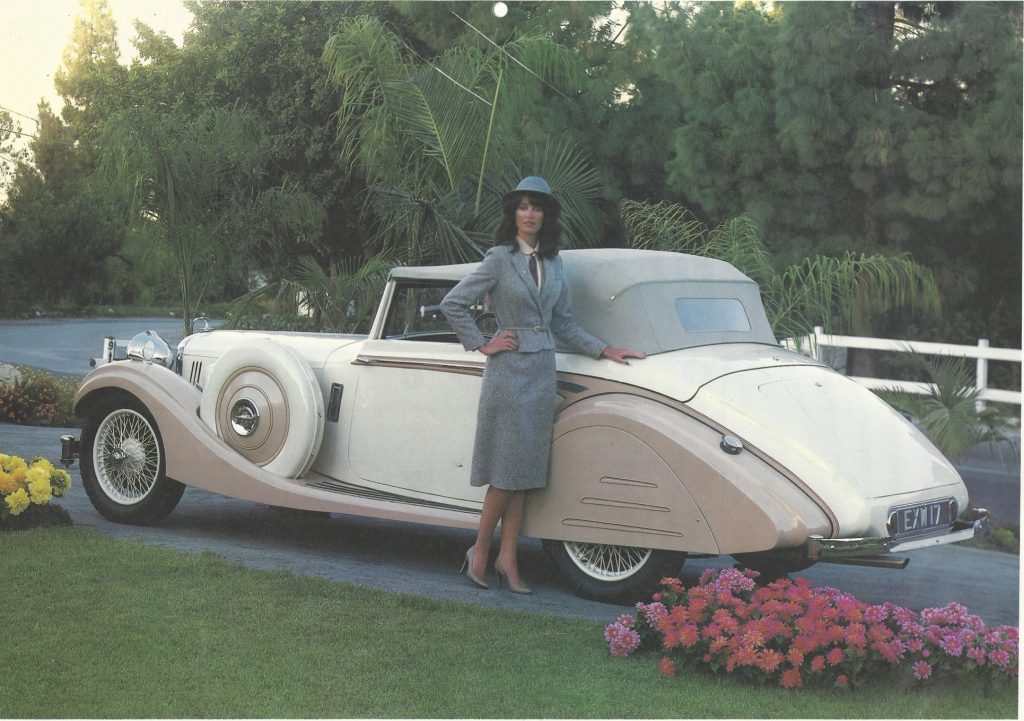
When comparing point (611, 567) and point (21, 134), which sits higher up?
point (21, 134)

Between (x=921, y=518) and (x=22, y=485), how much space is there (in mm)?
3815

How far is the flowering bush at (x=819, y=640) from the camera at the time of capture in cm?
364

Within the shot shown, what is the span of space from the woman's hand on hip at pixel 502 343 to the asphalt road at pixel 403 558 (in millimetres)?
912

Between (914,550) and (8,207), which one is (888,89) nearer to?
(914,550)

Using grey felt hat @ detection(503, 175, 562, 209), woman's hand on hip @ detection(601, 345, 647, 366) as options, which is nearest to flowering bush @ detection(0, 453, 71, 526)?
grey felt hat @ detection(503, 175, 562, 209)

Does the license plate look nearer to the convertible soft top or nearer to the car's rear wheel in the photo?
the convertible soft top

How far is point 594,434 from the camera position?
4336mm

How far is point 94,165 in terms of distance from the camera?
16.5 ft

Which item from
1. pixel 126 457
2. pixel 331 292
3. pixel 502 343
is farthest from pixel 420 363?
pixel 126 457

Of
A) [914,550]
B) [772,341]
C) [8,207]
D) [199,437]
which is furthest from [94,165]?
[914,550]

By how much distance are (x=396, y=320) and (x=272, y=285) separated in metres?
0.58

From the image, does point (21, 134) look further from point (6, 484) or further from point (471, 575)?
point (471, 575)

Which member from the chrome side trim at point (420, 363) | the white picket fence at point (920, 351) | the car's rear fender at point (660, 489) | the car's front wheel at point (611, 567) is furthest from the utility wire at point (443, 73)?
the car's front wheel at point (611, 567)

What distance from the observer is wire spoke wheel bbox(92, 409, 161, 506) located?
5637 millimetres
